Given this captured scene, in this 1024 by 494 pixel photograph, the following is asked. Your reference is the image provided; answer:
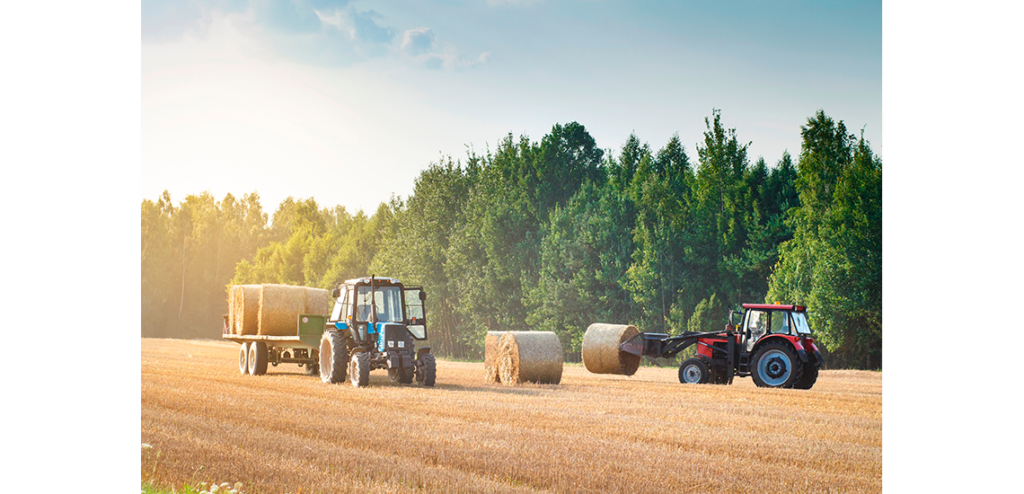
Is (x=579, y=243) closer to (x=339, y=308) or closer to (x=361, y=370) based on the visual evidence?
(x=339, y=308)

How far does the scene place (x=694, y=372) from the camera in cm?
1366

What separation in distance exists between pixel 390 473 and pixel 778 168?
1894 centimetres

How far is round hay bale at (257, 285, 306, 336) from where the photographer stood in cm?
1346

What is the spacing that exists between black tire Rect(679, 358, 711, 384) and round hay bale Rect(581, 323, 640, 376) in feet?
4.90

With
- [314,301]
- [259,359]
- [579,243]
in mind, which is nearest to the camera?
[259,359]

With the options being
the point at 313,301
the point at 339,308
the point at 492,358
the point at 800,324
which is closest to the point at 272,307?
the point at 313,301

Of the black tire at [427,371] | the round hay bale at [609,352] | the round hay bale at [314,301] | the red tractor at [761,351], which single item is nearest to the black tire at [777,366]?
the red tractor at [761,351]

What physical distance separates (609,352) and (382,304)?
16.5ft

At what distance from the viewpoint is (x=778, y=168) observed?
73.4 feet

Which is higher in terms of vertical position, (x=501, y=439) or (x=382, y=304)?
(x=382, y=304)

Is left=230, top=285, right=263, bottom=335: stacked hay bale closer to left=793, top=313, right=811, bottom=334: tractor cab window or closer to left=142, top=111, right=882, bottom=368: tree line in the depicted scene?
left=142, top=111, right=882, bottom=368: tree line

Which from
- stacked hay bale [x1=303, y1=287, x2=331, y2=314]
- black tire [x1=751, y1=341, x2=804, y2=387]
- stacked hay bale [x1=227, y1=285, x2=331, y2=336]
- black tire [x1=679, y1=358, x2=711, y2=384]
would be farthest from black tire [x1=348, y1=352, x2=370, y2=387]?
black tire [x1=751, y1=341, x2=804, y2=387]

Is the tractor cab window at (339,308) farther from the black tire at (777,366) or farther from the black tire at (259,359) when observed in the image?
the black tire at (777,366)
